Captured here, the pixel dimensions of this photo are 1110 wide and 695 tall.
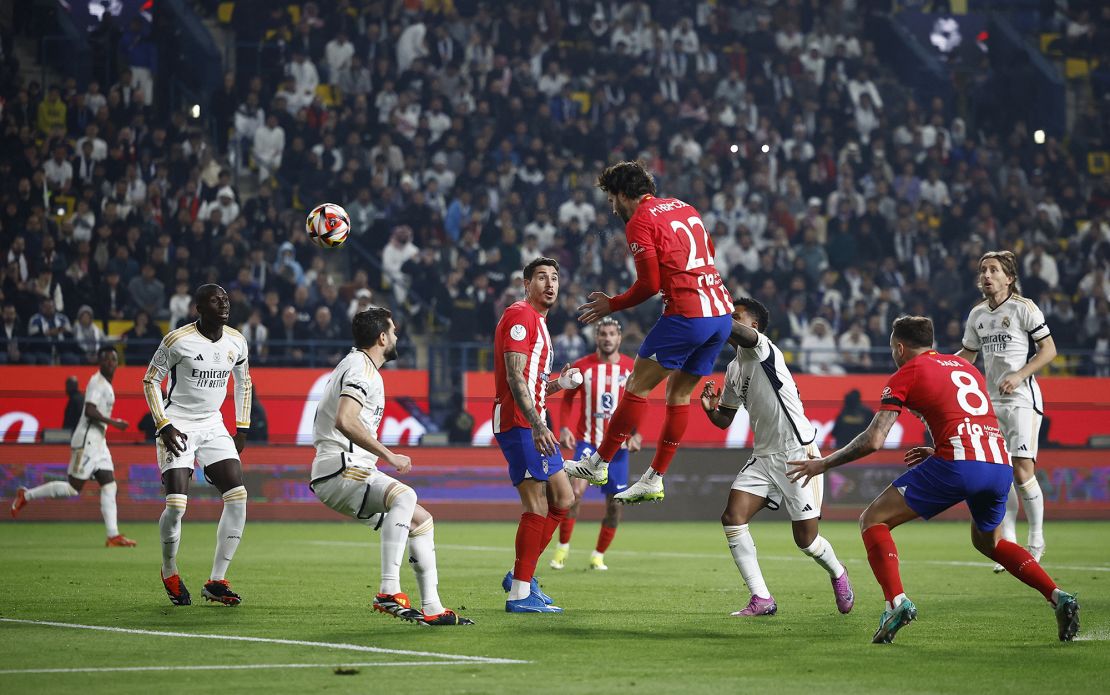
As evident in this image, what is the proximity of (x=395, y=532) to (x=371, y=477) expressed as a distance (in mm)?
442

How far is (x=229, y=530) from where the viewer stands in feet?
36.0

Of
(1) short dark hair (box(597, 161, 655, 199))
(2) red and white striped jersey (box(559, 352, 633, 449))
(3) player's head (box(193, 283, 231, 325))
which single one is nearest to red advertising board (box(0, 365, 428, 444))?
(2) red and white striped jersey (box(559, 352, 633, 449))

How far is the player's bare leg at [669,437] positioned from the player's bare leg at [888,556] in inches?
67.3

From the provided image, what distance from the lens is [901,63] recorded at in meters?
35.3

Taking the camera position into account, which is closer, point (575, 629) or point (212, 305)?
point (575, 629)

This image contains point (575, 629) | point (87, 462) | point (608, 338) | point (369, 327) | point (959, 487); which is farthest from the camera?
point (87, 462)

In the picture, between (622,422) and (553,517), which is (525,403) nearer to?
(622,422)

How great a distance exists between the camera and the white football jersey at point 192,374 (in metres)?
11.3

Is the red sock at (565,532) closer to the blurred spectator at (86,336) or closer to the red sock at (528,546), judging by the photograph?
the red sock at (528,546)

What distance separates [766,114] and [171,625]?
2493 cm

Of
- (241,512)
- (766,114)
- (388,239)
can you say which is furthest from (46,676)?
(766,114)

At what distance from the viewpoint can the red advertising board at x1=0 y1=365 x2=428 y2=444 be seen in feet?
71.7

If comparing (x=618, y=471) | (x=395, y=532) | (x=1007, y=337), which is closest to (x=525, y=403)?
(x=395, y=532)

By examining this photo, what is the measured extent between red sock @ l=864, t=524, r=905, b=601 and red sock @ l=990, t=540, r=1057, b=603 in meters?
0.65
